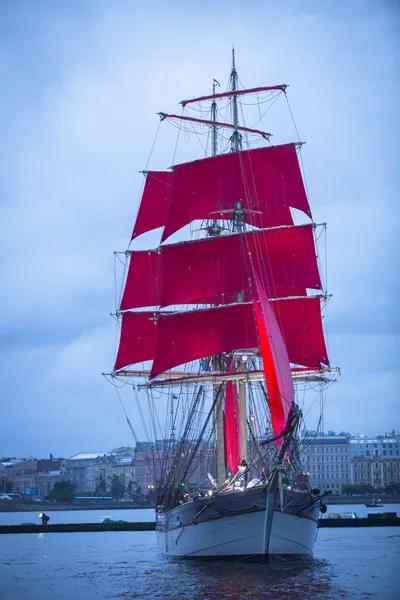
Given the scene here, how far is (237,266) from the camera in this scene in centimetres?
4328

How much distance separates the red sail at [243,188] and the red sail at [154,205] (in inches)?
144

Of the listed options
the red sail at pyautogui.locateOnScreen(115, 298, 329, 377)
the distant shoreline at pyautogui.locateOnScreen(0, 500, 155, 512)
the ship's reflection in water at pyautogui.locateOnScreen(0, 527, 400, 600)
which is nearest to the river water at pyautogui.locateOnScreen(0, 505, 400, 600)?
the ship's reflection in water at pyautogui.locateOnScreen(0, 527, 400, 600)

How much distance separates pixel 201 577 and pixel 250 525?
2.50m

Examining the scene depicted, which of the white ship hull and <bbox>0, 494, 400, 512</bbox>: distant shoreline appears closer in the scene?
the white ship hull

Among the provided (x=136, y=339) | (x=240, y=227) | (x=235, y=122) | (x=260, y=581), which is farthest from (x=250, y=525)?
(x=235, y=122)

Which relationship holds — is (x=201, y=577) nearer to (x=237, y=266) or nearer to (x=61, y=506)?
(x=237, y=266)

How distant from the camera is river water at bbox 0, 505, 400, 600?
1147 inches

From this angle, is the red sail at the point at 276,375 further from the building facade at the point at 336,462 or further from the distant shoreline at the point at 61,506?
the building facade at the point at 336,462

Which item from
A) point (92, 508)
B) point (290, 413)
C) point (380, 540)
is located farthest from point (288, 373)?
point (92, 508)

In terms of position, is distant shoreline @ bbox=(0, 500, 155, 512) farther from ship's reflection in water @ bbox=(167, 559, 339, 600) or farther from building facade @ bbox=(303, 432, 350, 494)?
ship's reflection in water @ bbox=(167, 559, 339, 600)

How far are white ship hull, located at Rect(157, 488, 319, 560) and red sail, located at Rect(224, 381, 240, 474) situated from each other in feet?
15.0

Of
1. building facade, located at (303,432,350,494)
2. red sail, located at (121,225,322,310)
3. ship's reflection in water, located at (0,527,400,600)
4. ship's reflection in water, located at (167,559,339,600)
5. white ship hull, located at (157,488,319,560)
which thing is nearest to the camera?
ship's reflection in water, located at (167,559,339,600)

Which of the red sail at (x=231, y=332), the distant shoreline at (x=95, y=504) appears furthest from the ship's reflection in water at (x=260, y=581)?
the distant shoreline at (x=95, y=504)

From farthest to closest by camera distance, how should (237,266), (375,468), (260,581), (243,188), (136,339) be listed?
(375,468) → (136,339) → (243,188) → (237,266) → (260,581)
